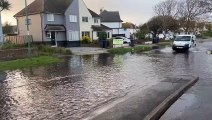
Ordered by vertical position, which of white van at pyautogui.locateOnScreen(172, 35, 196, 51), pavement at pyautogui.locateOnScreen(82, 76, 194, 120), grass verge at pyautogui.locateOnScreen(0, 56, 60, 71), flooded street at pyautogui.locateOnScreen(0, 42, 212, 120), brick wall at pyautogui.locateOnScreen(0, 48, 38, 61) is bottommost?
flooded street at pyautogui.locateOnScreen(0, 42, 212, 120)

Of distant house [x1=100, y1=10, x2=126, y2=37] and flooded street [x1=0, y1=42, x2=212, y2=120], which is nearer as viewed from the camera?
flooded street [x1=0, y1=42, x2=212, y2=120]

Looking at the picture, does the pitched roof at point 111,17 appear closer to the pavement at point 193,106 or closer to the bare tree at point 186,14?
the bare tree at point 186,14

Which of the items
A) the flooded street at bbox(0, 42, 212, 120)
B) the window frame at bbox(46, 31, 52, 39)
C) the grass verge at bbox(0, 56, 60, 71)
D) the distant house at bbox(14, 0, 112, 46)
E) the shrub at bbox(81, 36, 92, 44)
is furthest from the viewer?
the shrub at bbox(81, 36, 92, 44)

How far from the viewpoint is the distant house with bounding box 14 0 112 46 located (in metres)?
49.0

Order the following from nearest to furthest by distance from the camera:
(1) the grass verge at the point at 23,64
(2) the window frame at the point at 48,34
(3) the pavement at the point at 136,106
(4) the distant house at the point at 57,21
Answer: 1. (3) the pavement at the point at 136,106
2. (1) the grass verge at the point at 23,64
3. (4) the distant house at the point at 57,21
4. (2) the window frame at the point at 48,34

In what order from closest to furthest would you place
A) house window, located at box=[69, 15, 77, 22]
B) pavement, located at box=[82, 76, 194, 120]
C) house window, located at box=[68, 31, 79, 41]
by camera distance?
1. pavement, located at box=[82, 76, 194, 120]
2. house window, located at box=[68, 31, 79, 41]
3. house window, located at box=[69, 15, 77, 22]

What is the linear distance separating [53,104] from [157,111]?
364 centimetres

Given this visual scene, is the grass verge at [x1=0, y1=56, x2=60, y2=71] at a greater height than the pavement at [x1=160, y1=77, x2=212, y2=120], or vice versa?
the grass verge at [x1=0, y1=56, x2=60, y2=71]

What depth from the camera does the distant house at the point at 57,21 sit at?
4903 centimetres

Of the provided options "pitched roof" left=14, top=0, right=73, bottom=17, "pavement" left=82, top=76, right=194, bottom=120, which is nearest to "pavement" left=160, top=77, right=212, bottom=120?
"pavement" left=82, top=76, right=194, bottom=120

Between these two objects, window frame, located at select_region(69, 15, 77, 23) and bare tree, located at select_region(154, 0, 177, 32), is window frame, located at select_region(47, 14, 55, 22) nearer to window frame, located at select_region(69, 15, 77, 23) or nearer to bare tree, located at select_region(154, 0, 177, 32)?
window frame, located at select_region(69, 15, 77, 23)

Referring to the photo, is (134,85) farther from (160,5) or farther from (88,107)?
(160,5)

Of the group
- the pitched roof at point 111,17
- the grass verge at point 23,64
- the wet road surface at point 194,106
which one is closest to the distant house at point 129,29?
the pitched roof at point 111,17

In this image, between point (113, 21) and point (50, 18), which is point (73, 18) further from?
point (113, 21)
